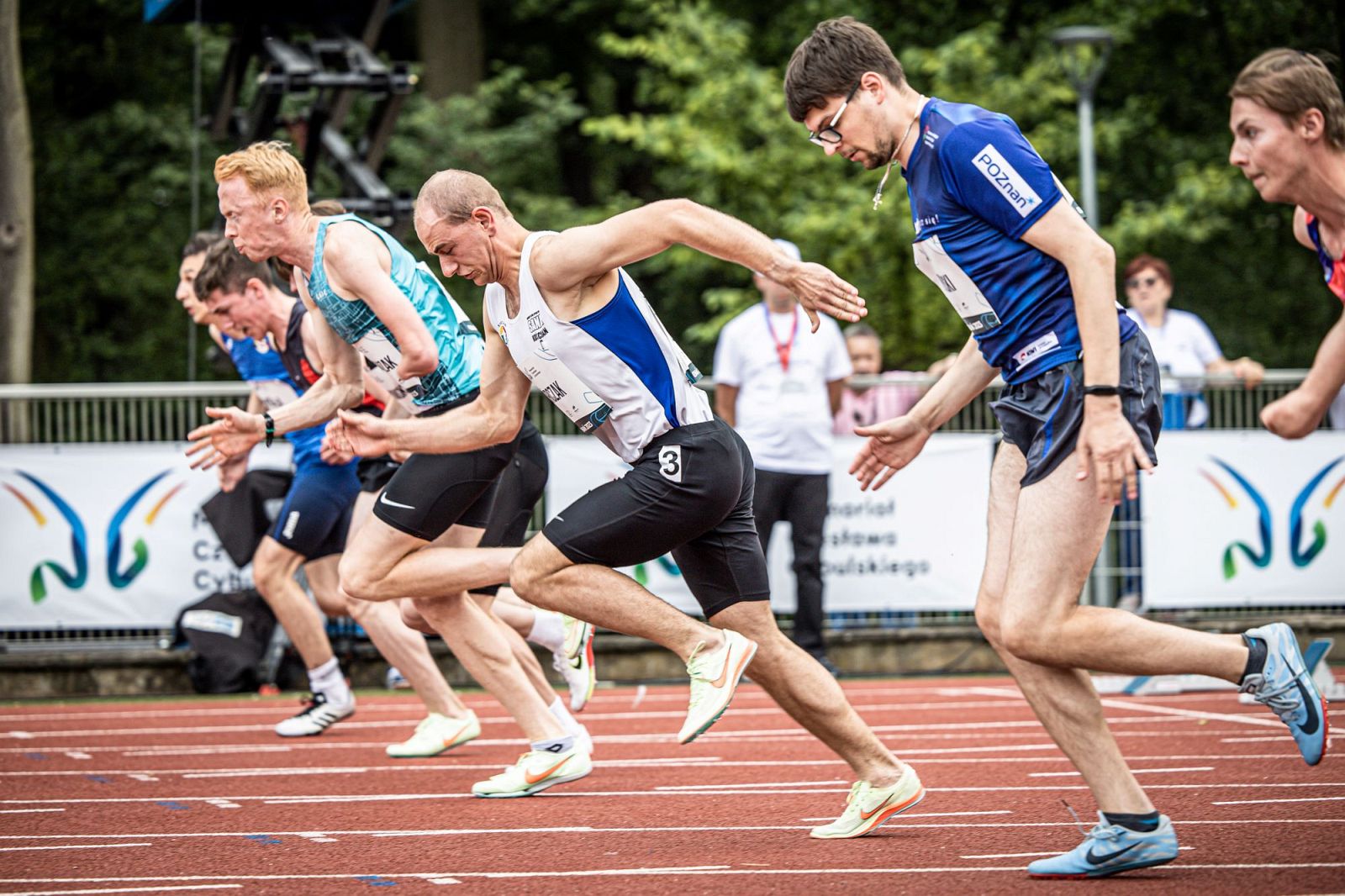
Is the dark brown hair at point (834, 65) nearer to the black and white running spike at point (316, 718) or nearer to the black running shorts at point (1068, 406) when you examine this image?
the black running shorts at point (1068, 406)

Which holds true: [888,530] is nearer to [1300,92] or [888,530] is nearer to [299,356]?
[299,356]

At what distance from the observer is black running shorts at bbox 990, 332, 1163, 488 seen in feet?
15.0

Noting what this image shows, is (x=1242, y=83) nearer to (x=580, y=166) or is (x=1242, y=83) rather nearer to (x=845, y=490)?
(x=845, y=490)

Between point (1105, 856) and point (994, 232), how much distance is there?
5.52 ft

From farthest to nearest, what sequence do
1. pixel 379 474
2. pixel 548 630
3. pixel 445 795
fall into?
pixel 548 630 → pixel 379 474 → pixel 445 795

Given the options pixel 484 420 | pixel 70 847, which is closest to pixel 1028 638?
pixel 484 420

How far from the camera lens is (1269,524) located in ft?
36.8

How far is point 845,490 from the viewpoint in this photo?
36.7 ft

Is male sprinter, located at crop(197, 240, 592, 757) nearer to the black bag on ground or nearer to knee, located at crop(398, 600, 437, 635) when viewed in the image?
knee, located at crop(398, 600, 437, 635)

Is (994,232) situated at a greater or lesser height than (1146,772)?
greater

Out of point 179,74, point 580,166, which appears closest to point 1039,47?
point 580,166

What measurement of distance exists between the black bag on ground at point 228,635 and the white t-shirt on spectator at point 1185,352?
6.01 meters

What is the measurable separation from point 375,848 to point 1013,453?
7.62 ft

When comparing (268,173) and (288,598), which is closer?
(268,173)
